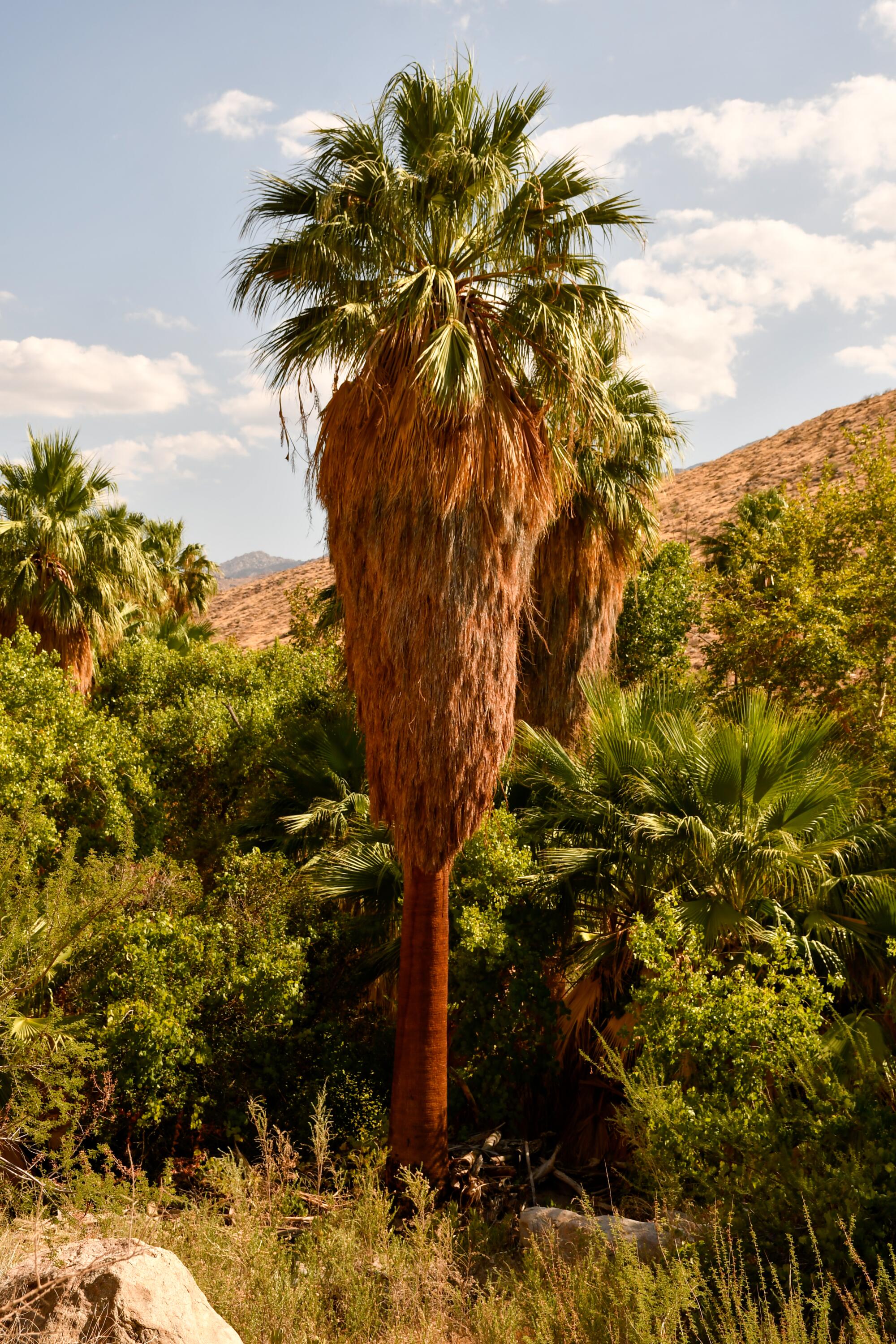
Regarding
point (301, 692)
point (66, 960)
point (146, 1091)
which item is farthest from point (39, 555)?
point (146, 1091)

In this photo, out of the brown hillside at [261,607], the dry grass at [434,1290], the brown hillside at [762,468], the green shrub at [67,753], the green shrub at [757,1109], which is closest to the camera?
the dry grass at [434,1290]

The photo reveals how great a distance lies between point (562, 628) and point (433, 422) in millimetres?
5466

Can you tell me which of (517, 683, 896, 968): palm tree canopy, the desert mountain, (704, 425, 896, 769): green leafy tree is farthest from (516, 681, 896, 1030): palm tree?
the desert mountain

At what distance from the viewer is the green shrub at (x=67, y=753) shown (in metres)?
10.2

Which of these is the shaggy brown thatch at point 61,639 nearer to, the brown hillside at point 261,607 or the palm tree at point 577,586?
the palm tree at point 577,586

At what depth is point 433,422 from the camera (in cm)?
696

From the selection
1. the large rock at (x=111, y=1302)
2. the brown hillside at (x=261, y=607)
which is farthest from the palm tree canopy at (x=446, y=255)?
the brown hillside at (x=261, y=607)

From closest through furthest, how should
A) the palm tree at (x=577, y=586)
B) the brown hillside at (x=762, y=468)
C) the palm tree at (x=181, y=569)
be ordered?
the palm tree at (x=577, y=586), the palm tree at (x=181, y=569), the brown hillside at (x=762, y=468)

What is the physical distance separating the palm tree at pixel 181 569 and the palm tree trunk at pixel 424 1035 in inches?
892

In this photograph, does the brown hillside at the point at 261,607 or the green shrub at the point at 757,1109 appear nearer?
the green shrub at the point at 757,1109

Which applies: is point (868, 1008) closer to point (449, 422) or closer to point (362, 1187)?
point (362, 1187)

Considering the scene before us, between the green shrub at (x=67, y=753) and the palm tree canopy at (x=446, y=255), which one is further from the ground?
the palm tree canopy at (x=446, y=255)

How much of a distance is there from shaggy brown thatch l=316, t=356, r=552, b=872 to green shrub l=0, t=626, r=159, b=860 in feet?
15.9

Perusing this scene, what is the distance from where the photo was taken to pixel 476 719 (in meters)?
7.29
